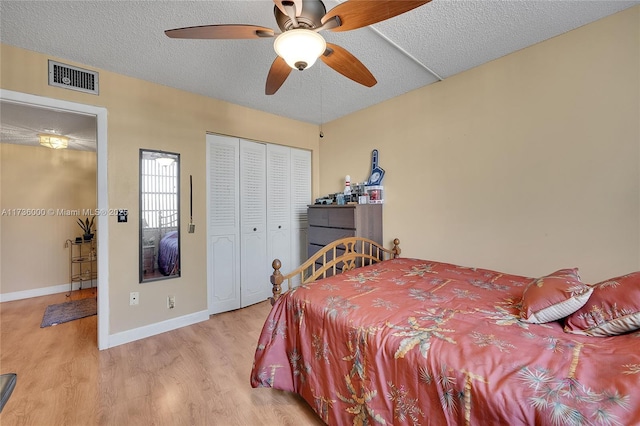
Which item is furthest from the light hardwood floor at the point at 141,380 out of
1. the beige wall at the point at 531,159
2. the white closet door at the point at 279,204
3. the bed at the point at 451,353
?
the beige wall at the point at 531,159

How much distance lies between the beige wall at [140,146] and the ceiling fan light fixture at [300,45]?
193 centimetres

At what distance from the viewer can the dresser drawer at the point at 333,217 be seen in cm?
275

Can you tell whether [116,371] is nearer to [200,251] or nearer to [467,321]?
[200,251]

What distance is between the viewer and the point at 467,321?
45.8 inches

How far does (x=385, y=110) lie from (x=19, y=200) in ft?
16.7

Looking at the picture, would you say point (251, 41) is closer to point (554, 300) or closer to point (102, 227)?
point (102, 227)

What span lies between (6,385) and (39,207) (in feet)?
14.6

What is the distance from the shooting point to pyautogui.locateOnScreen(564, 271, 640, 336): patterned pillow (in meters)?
0.98

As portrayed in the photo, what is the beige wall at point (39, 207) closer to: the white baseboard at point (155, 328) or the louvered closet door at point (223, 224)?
the white baseboard at point (155, 328)

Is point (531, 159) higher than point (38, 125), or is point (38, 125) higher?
point (38, 125)

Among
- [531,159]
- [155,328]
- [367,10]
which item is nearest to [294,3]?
[367,10]

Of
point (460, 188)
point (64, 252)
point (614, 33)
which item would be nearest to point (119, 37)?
point (460, 188)

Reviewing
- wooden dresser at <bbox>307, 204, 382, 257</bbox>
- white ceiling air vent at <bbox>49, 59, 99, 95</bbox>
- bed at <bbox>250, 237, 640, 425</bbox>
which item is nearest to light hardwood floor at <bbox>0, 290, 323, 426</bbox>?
bed at <bbox>250, 237, 640, 425</bbox>

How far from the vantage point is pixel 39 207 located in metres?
3.71
